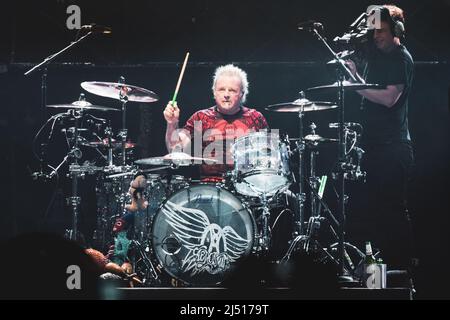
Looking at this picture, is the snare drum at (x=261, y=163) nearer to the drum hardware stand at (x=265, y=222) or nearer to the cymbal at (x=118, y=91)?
the drum hardware stand at (x=265, y=222)

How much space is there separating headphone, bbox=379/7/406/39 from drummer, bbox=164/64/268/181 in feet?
4.24

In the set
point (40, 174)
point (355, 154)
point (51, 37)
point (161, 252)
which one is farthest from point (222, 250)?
point (51, 37)

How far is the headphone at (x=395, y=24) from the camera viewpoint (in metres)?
5.32

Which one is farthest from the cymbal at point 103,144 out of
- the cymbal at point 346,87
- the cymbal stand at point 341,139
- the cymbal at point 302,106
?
the cymbal stand at point 341,139

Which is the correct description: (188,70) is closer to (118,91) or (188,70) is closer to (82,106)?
(118,91)

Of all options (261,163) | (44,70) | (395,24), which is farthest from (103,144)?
(395,24)

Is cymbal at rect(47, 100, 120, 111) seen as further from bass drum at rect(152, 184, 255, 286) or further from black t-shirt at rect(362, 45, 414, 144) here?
black t-shirt at rect(362, 45, 414, 144)

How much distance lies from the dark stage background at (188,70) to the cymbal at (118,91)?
0.24m

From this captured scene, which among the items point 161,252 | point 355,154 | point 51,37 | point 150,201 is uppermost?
point 51,37

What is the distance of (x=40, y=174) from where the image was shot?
5.92 m

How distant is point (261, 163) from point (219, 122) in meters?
0.79

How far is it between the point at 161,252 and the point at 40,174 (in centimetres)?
150

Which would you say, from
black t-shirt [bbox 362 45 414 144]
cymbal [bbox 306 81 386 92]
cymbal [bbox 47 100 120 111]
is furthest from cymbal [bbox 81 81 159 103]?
black t-shirt [bbox 362 45 414 144]

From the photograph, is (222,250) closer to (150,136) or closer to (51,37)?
(150,136)
